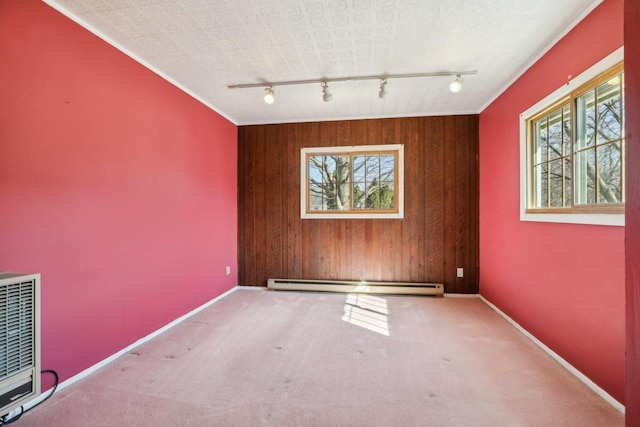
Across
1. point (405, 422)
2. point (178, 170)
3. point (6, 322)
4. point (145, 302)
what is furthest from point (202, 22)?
point (405, 422)

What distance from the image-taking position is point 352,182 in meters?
4.03

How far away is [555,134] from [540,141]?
0.73ft

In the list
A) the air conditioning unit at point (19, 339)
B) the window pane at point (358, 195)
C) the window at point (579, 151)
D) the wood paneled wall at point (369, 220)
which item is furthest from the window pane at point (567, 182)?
the air conditioning unit at point (19, 339)

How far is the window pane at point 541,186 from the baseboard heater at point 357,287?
1643 millimetres

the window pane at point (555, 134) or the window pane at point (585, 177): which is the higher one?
the window pane at point (555, 134)

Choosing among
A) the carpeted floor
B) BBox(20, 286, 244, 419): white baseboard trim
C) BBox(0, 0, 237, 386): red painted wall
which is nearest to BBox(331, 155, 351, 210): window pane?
the carpeted floor

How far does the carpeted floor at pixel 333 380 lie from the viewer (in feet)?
5.09

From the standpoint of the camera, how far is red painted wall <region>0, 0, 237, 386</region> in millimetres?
1578

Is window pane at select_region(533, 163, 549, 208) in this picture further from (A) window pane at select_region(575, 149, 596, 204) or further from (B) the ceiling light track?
(B) the ceiling light track

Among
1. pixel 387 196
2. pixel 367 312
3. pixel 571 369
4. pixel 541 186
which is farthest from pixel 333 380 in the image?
pixel 387 196

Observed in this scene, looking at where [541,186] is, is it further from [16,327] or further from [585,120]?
[16,327]

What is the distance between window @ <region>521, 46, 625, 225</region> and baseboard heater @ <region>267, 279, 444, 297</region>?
155cm

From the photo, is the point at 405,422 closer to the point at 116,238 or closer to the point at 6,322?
the point at 6,322

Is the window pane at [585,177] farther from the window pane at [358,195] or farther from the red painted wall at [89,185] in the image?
the red painted wall at [89,185]
